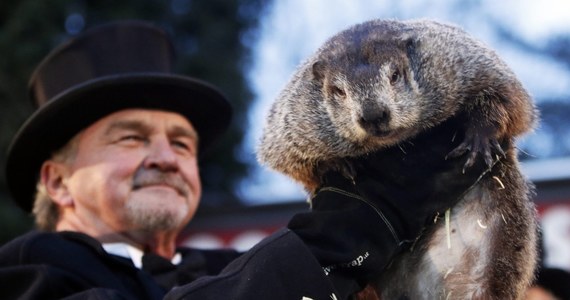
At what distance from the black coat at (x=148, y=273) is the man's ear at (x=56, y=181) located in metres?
0.66

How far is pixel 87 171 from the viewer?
383 cm

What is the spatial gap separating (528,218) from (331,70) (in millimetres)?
809

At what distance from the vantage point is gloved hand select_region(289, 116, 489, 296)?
2.57m

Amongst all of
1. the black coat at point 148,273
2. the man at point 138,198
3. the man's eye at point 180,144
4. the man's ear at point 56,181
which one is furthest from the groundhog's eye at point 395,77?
the man's ear at point 56,181

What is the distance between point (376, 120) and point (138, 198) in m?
1.33

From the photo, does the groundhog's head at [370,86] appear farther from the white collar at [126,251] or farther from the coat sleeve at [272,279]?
the white collar at [126,251]

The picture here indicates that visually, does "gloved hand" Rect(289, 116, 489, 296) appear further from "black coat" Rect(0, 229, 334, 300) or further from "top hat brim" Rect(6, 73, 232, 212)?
"top hat brim" Rect(6, 73, 232, 212)

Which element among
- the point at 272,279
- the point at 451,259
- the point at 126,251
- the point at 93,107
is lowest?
the point at 126,251

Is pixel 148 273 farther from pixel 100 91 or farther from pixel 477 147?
pixel 477 147

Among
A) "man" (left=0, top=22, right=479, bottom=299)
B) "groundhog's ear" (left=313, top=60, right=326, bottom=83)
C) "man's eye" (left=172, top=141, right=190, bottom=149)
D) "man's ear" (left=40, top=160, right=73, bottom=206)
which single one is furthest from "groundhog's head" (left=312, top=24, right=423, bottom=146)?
"man's ear" (left=40, top=160, right=73, bottom=206)

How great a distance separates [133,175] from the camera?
3.75 m

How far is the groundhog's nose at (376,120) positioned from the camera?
2762mm

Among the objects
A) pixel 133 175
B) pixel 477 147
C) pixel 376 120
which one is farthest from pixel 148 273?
pixel 477 147

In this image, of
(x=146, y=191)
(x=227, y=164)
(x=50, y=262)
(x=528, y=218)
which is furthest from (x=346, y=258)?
(x=227, y=164)
